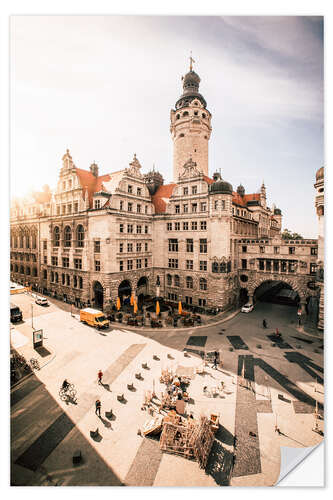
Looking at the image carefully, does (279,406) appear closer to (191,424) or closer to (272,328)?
(191,424)

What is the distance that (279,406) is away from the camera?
11.9 meters

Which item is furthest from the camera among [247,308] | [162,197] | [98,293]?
[162,197]

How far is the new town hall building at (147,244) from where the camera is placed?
26938mm

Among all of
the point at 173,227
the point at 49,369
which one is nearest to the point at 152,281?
the point at 173,227

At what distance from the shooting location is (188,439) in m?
9.28

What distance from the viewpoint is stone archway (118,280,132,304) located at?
2867 centimetres

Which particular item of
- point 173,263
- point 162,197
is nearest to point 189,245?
point 173,263

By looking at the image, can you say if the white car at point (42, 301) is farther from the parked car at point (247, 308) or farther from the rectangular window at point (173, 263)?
the parked car at point (247, 308)

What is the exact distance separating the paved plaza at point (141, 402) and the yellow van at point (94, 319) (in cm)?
73

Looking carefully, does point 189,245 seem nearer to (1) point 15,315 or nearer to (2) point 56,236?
(2) point 56,236

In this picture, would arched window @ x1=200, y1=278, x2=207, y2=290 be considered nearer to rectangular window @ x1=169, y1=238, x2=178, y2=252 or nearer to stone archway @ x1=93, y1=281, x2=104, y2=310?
rectangular window @ x1=169, y1=238, x2=178, y2=252

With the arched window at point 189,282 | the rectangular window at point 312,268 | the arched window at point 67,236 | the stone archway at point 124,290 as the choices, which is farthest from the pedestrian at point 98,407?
the rectangular window at point 312,268

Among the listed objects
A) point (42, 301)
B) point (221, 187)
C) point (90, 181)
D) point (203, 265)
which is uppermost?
point (90, 181)

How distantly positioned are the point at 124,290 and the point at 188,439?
21830mm
